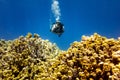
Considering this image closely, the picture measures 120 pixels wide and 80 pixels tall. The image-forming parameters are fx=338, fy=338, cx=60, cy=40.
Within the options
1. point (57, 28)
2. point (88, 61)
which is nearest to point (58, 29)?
point (57, 28)

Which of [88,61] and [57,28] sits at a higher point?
[57,28]

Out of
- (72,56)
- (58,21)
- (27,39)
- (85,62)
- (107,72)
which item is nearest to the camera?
(107,72)

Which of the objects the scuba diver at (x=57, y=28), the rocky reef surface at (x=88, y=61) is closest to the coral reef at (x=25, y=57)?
the rocky reef surface at (x=88, y=61)

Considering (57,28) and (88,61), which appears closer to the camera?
(88,61)

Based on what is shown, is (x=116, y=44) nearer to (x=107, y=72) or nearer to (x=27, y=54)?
(x=107, y=72)

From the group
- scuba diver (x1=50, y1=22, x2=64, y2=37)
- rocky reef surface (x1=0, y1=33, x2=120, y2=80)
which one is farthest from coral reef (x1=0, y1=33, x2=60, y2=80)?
scuba diver (x1=50, y1=22, x2=64, y2=37)

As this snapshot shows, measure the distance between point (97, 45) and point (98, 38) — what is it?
1.45 ft

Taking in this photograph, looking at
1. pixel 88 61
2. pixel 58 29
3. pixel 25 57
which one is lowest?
pixel 88 61

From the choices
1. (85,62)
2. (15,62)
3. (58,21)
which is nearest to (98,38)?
(85,62)

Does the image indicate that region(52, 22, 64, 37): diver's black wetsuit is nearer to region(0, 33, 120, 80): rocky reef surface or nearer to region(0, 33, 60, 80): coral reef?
A: region(0, 33, 120, 80): rocky reef surface

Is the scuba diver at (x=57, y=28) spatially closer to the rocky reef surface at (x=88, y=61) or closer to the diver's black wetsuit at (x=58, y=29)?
the diver's black wetsuit at (x=58, y=29)

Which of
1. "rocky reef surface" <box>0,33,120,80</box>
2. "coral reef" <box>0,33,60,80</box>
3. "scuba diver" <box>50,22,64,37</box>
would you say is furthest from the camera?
"coral reef" <box>0,33,60,80</box>

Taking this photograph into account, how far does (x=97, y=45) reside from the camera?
16641mm

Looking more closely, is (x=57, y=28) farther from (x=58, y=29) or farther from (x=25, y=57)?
(x=25, y=57)
